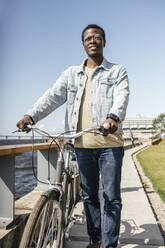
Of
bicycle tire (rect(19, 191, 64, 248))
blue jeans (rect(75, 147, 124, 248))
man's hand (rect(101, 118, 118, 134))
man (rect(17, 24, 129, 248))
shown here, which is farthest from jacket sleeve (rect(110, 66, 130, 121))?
bicycle tire (rect(19, 191, 64, 248))

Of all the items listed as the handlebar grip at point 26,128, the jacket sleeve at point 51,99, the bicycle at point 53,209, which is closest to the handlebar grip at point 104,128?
the bicycle at point 53,209

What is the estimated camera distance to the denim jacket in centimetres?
222

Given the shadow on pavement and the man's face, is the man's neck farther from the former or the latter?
the shadow on pavement

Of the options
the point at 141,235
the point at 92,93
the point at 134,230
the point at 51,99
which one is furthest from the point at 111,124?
the point at 134,230

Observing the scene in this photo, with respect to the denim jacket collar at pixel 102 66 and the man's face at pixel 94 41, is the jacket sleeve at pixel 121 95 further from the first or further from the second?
the man's face at pixel 94 41

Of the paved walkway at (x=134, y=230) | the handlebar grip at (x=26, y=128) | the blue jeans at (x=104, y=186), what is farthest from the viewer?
Result: the paved walkway at (x=134, y=230)

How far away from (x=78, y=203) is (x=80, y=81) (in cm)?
247

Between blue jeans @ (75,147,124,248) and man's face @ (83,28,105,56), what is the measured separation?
0.93 m

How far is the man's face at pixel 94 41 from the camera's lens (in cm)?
228

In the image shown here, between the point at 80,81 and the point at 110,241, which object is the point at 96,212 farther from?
the point at 80,81

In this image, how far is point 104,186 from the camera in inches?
88.4

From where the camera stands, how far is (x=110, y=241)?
2.22 metres

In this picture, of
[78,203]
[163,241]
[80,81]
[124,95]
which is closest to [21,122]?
[80,81]

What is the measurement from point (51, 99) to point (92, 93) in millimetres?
417
